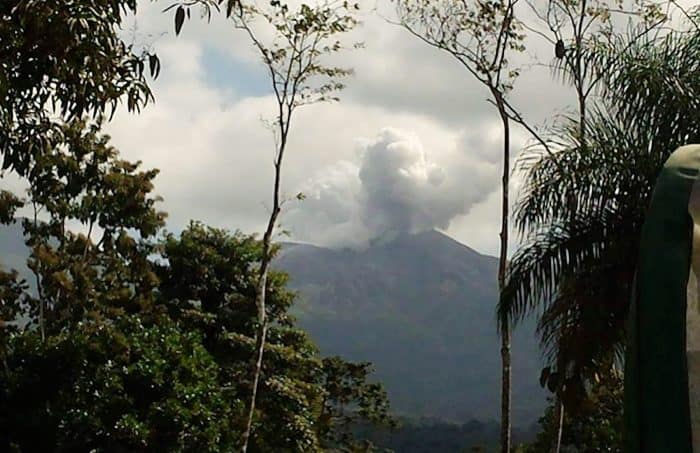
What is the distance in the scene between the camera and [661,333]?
46.8 inches

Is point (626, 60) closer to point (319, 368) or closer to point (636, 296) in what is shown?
point (636, 296)

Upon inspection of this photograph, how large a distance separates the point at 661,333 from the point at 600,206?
17.0ft

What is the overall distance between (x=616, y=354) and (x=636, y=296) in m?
5.31

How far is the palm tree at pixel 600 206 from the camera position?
593 cm

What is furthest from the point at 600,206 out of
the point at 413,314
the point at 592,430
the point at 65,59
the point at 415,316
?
the point at 413,314

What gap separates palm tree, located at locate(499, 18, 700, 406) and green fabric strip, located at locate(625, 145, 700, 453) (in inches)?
184

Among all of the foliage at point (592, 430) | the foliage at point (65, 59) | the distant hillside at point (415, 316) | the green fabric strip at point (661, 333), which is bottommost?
the green fabric strip at point (661, 333)

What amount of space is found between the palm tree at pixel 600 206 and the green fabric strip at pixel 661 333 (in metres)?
4.67

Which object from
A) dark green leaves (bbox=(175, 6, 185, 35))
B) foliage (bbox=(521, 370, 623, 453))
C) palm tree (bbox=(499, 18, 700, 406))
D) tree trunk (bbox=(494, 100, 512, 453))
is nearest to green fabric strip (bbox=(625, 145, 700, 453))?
dark green leaves (bbox=(175, 6, 185, 35))

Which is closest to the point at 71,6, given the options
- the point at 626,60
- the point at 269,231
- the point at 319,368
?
the point at 626,60

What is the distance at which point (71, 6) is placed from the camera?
3.89 metres

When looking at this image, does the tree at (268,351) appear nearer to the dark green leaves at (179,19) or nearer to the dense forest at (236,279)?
the dense forest at (236,279)

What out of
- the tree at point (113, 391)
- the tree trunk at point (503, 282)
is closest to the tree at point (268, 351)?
the tree at point (113, 391)

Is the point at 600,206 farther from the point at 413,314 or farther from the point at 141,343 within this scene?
the point at 413,314
